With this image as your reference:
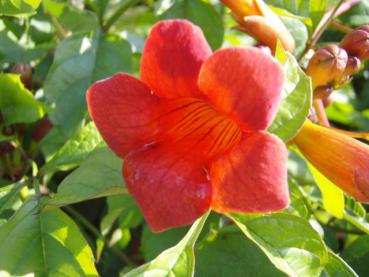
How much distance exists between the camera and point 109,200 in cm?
204

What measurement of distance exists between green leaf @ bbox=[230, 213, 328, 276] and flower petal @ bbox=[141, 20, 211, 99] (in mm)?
349

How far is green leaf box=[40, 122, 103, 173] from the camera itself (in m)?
1.81

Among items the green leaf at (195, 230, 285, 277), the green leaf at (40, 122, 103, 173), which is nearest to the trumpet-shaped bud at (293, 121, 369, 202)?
the green leaf at (195, 230, 285, 277)

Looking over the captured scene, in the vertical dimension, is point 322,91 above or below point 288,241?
above

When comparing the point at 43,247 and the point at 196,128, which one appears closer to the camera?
the point at 43,247

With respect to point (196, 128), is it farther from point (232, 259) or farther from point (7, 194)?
point (7, 194)

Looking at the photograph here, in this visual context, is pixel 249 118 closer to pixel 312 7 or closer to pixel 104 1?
pixel 312 7

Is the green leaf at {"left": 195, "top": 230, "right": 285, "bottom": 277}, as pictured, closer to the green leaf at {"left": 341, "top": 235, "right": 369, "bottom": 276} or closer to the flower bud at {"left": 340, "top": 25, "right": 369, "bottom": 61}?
the green leaf at {"left": 341, "top": 235, "right": 369, "bottom": 276}

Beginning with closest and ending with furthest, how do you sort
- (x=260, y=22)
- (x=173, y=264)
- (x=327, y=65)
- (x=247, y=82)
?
(x=247, y=82)
(x=173, y=264)
(x=327, y=65)
(x=260, y=22)

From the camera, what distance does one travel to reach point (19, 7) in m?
1.71

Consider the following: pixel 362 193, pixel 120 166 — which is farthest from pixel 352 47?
pixel 120 166

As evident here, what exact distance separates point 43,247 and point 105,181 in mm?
211

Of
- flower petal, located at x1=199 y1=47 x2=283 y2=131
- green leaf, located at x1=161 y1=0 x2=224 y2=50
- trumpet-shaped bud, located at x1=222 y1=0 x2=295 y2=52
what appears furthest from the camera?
green leaf, located at x1=161 y1=0 x2=224 y2=50

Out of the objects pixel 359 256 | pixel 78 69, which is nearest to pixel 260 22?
pixel 78 69
